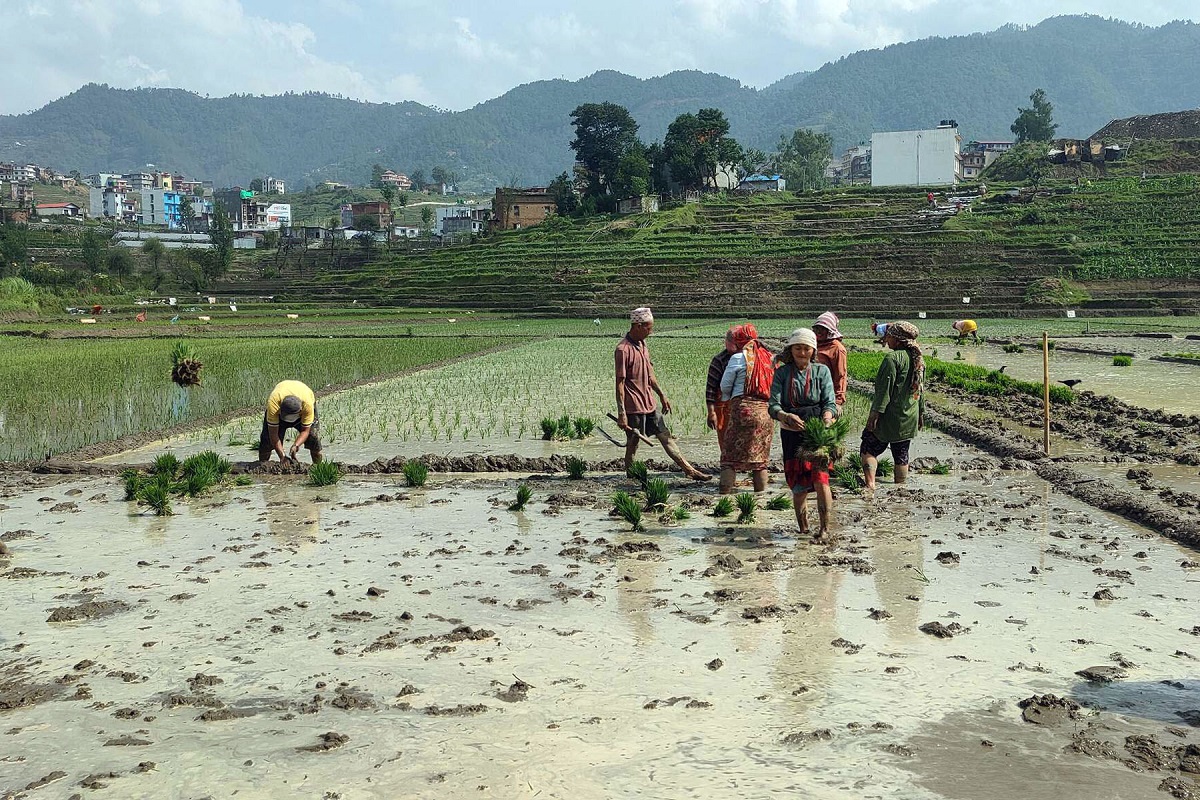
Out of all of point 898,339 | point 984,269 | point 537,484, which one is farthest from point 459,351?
point 984,269

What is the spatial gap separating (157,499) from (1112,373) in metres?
17.1

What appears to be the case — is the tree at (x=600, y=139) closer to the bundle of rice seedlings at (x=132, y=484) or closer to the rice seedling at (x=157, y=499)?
the bundle of rice seedlings at (x=132, y=484)

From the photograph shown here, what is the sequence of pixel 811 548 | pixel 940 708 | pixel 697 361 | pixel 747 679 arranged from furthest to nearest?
pixel 697 361
pixel 811 548
pixel 747 679
pixel 940 708

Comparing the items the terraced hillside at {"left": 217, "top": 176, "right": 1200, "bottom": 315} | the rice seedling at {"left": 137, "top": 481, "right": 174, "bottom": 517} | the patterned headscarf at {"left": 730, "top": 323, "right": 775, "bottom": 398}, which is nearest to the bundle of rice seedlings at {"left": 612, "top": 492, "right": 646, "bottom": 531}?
the patterned headscarf at {"left": 730, "top": 323, "right": 775, "bottom": 398}

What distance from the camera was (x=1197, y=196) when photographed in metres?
52.3

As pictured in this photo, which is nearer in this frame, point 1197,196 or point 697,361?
point 697,361

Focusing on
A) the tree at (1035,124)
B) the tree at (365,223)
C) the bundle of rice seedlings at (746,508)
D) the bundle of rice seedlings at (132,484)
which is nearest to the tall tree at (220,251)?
the tree at (365,223)

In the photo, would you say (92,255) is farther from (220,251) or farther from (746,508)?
(746,508)

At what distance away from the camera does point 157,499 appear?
8.48 meters

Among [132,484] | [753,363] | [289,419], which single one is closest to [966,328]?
[753,363]

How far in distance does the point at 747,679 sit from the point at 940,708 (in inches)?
32.0

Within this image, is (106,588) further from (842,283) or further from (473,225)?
(473,225)

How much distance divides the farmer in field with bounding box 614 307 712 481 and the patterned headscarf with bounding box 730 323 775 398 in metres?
1.04

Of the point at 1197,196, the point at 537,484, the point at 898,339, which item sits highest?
the point at 1197,196
